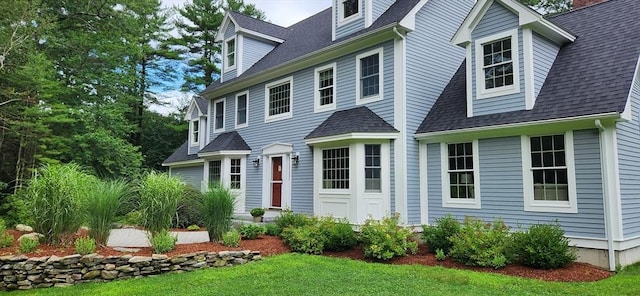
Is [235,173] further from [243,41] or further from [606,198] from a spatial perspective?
[606,198]

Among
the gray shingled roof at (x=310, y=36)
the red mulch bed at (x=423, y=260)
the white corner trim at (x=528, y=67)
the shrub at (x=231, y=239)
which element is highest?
the gray shingled roof at (x=310, y=36)

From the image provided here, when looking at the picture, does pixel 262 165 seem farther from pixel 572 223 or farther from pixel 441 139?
pixel 572 223

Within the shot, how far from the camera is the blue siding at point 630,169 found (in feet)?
25.2

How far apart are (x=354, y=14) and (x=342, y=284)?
8.85 m

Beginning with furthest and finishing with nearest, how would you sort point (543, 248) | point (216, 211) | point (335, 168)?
point (335, 168), point (216, 211), point (543, 248)

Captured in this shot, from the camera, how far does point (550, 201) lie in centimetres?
818

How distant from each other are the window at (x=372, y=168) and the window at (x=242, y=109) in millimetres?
7000

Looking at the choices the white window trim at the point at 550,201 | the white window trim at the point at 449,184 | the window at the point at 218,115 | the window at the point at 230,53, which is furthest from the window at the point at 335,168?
the window at the point at 230,53

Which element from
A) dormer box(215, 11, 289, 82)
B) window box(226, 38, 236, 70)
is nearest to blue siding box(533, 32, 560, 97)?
dormer box(215, 11, 289, 82)

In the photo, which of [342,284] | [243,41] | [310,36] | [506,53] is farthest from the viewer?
[243,41]

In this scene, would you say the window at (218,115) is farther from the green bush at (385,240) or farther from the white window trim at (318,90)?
the green bush at (385,240)

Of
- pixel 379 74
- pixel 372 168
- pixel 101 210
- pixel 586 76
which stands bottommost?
pixel 101 210

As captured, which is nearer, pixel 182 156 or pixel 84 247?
pixel 84 247

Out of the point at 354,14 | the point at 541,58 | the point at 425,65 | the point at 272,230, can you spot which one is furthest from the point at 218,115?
the point at 541,58
